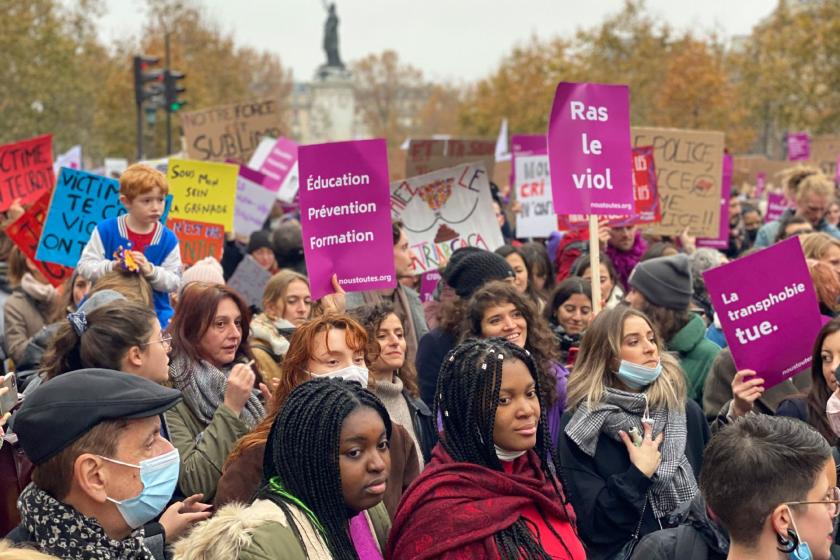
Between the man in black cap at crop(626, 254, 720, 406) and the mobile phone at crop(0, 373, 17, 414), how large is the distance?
10.4ft

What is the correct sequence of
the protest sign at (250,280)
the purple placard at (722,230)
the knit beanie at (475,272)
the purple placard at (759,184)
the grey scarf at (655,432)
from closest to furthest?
the grey scarf at (655,432) → the knit beanie at (475,272) → the protest sign at (250,280) → the purple placard at (722,230) → the purple placard at (759,184)

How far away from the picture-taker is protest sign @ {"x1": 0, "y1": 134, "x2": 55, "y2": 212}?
10344 millimetres

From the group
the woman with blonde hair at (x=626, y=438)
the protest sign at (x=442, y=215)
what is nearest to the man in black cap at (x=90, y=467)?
the woman with blonde hair at (x=626, y=438)

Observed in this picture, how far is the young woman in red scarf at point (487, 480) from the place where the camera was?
3.80 metres

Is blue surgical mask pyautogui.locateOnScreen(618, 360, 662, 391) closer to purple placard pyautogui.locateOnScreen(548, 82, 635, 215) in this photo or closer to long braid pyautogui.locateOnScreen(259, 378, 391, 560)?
long braid pyautogui.locateOnScreen(259, 378, 391, 560)

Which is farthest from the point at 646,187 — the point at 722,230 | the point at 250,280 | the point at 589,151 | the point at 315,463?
the point at 315,463

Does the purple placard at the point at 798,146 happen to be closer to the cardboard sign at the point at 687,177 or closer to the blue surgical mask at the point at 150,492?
the cardboard sign at the point at 687,177

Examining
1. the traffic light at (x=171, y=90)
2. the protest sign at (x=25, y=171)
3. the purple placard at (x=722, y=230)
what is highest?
the traffic light at (x=171, y=90)

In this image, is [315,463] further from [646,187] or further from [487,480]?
[646,187]

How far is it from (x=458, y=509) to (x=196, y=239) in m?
6.65

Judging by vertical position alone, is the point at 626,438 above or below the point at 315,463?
below

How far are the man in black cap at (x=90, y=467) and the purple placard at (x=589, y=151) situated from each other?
14.2ft

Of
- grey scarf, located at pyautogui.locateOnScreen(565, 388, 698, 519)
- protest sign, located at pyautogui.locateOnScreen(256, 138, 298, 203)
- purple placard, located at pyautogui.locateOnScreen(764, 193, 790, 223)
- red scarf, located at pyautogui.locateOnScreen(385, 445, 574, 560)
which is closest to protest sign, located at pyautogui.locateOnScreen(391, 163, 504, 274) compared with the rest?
grey scarf, located at pyautogui.locateOnScreen(565, 388, 698, 519)

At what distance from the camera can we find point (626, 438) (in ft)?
16.0
